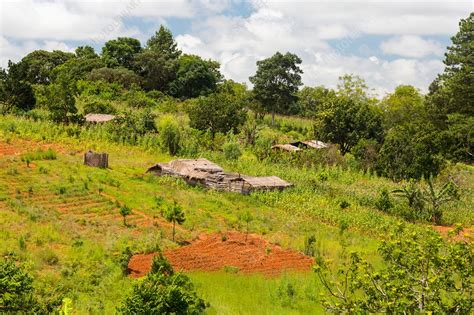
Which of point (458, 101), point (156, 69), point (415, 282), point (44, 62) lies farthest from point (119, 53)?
point (415, 282)

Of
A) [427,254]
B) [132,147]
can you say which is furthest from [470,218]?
[132,147]

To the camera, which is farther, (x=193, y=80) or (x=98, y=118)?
(x=193, y=80)

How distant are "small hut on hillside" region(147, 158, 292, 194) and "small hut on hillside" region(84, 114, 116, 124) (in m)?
11.9

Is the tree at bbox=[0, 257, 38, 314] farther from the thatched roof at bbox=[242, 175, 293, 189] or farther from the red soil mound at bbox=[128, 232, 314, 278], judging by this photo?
the thatched roof at bbox=[242, 175, 293, 189]

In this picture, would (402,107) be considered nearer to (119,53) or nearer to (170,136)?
(170,136)

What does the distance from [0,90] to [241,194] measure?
20786 mm

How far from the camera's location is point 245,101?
143 feet

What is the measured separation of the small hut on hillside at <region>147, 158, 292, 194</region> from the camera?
19969 mm

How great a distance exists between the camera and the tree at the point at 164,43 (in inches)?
2154

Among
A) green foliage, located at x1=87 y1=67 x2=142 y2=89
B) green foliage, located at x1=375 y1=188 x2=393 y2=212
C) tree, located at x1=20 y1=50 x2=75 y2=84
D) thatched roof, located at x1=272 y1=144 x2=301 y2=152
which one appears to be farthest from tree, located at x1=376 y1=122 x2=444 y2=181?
tree, located at x1=20 y1=50 x2=75 y2=84

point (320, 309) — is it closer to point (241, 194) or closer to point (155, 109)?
point (241, 194)

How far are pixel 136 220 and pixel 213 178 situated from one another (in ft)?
18.6

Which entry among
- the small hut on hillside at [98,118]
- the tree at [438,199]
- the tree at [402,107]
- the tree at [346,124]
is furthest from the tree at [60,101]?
the tree at [402,107]

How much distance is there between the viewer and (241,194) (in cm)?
1975
